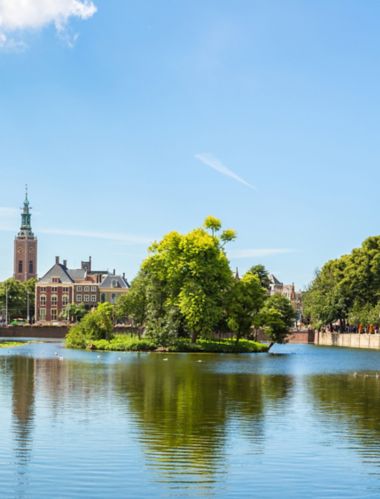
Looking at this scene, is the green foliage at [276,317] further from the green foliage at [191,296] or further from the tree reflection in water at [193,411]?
the tree reflection in water at [193,411]

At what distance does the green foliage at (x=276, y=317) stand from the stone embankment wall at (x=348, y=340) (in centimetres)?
2305

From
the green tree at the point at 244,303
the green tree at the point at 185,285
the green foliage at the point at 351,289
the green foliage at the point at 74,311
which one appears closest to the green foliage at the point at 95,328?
the green tree at the point at 185,285

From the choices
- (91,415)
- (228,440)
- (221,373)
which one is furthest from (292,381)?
(228,440)

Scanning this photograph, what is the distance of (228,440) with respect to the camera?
26281 mm

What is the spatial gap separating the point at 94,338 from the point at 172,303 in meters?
10.4

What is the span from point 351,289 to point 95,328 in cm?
5375

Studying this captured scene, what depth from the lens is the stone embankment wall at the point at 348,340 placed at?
13150 centimetres

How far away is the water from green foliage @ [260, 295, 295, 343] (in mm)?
53101

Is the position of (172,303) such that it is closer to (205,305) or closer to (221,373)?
(205,305)

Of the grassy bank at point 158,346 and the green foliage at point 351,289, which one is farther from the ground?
the green foliage at point 351,289

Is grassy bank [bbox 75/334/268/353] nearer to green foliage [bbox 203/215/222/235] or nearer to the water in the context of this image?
green foliage [bbox 203/215/222/235]

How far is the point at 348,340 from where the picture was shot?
14312cm

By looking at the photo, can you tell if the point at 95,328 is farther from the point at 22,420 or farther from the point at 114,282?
the point at 114,282

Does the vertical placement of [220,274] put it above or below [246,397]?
above
